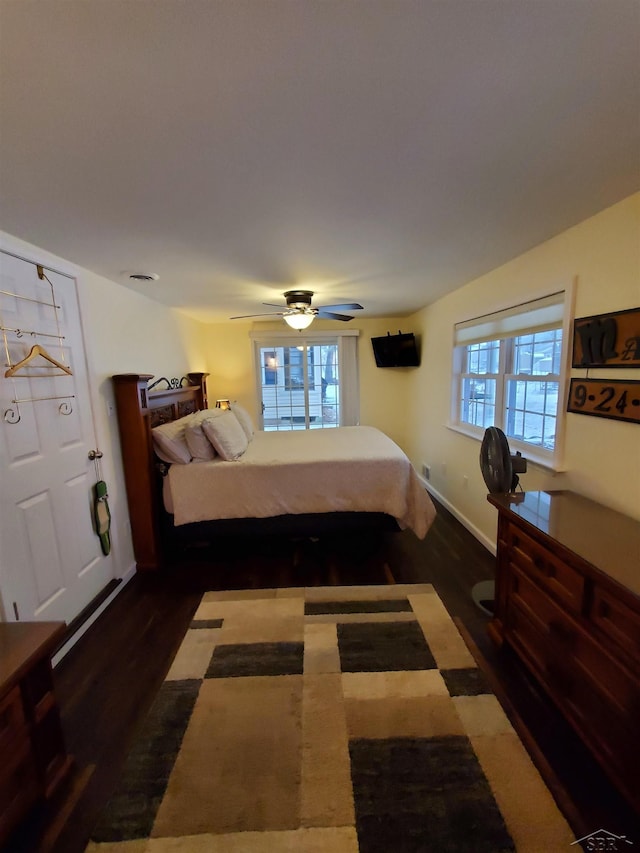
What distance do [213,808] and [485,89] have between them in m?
2.42

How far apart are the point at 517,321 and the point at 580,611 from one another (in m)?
1.95

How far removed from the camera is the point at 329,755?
1.34 meters

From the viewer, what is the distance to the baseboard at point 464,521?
2833 mm

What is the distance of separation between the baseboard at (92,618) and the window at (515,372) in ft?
10.2

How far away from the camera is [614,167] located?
1.31 meters

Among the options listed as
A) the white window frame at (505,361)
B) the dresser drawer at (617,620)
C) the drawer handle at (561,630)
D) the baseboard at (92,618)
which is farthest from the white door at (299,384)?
the dresser drawer at (617,620)

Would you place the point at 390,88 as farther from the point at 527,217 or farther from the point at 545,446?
the point at 545,446

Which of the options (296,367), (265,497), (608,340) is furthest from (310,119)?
(296,367)

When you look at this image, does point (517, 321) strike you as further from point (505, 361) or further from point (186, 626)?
point (186, 626)

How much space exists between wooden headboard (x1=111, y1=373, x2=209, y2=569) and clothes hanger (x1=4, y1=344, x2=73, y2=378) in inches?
20.4

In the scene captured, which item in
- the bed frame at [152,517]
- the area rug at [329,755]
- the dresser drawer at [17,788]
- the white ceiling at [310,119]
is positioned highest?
the white ceiling at [310,119]

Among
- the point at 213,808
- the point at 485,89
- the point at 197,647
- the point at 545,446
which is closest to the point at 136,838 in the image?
the point at 213,808

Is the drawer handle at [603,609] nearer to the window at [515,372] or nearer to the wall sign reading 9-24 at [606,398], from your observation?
the wall sign reading 9-24 at [606,398]

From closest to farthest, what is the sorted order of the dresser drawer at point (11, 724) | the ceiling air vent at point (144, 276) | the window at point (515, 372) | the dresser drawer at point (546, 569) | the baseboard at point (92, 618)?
the dresser drawer at point (11, 724), the dresser drawer at point (546, 569), the baseboard at point (92, 618), the window at point (515, 372), the ceiling air vent at point (144, 276)
